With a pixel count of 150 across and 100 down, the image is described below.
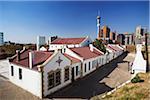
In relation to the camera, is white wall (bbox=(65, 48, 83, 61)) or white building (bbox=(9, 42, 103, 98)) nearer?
white building (bbox=(9, 42, 103, 98))

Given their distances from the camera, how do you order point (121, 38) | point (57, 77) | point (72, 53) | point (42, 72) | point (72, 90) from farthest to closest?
point (121, 38) → point (72, 53) → point (72, 90) → point (57, 77) → point (42, 72)

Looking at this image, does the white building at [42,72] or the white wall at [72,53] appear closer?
the white building at [42,72]

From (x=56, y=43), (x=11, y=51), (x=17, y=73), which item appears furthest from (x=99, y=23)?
(x=17, y=73)

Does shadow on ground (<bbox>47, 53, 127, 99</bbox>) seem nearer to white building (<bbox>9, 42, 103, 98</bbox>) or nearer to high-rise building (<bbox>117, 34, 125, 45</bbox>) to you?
white building (<bbox>9, 42, 103, 98</bbox>)

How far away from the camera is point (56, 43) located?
1592 inches

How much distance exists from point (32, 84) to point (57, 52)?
3798mm

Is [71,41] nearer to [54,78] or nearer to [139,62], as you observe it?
[139,62]

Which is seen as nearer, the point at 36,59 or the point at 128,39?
the point at 36,59

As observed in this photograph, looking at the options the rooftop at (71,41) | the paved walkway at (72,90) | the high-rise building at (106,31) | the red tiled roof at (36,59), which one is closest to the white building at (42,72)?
the red tiled roof at (36,59)

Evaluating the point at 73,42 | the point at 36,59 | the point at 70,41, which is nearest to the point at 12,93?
the point at 36,59

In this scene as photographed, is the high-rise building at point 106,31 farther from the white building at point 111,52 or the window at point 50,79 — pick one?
the window at point 50,79

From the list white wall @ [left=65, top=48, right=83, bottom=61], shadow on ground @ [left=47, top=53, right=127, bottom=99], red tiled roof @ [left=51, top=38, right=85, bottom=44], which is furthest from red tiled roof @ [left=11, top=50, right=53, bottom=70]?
red tiled roof @ [left=51, top=38, right=85, bottom=44]

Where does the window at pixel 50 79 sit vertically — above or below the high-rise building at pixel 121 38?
below

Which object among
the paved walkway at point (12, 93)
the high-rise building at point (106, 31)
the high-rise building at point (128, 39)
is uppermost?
the high-rise building at point (106, 31)
